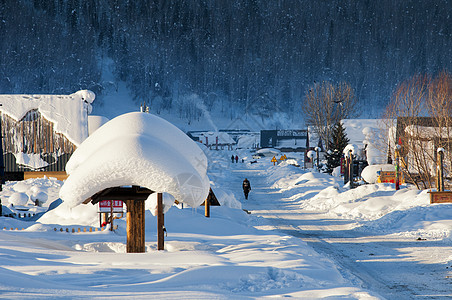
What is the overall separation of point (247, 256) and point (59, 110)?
22.7m

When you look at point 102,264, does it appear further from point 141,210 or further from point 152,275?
point 141,210

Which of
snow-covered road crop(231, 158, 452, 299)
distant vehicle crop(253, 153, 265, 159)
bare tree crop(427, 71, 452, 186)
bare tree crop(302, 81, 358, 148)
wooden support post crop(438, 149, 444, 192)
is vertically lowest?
A: snow-covered road crop(231, 158, 452, 299)

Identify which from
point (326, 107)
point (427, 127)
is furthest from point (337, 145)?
point (427, 127)

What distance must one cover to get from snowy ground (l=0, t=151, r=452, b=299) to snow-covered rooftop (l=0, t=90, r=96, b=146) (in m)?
8.04

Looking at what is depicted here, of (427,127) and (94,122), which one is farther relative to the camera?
(94,122)

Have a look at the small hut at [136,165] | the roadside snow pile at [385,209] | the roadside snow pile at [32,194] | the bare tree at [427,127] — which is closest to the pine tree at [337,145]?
the roadside snow pile at [385,209]

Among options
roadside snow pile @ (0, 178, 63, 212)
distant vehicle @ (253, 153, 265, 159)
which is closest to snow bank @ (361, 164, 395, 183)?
roadside snow pile @ (0, 178, 63, 212)

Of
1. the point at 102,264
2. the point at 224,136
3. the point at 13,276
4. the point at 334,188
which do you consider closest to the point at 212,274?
the point at 102,264

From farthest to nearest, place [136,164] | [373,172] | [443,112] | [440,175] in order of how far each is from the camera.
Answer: [373,172]
[443,112]
[440,175]
[136,164]

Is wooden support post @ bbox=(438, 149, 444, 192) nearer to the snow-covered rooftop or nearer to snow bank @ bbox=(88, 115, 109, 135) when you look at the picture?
the snow-covered rooftop

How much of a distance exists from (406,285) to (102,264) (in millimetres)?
6149

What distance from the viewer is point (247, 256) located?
997cm

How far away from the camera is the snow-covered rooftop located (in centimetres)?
2917

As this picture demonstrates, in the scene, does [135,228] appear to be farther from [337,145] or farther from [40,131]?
[337,145]
